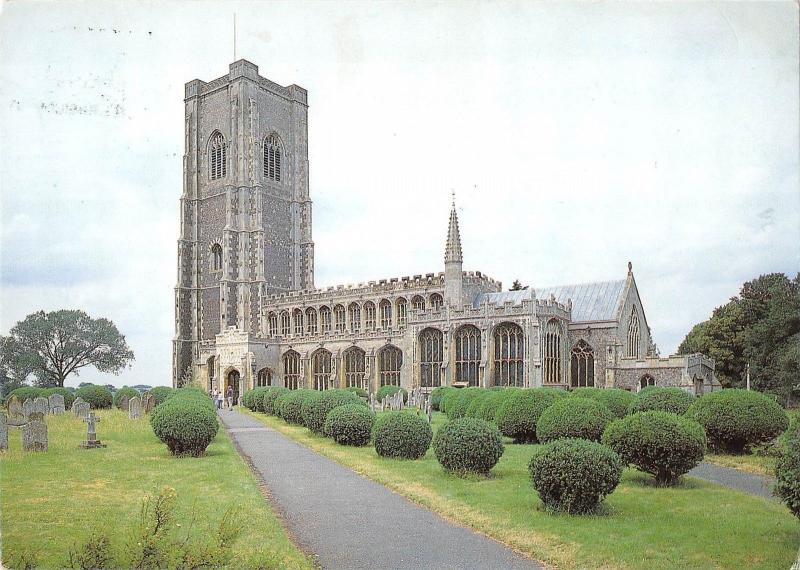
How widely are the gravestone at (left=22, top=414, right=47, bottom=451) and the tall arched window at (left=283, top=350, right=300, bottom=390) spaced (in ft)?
121

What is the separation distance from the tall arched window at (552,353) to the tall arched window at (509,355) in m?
1.29

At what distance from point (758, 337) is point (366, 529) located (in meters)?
37.9

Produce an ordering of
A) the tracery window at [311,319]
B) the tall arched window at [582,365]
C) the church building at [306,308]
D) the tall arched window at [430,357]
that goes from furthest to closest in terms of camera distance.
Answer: the tracery window at [311,319], the tall arched window at [430,357], the tall arched window at [582,365], the church building at [306,308]

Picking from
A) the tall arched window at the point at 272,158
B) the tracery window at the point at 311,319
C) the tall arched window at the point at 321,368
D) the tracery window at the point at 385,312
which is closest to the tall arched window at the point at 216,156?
the tall arched window at the point at 272,158

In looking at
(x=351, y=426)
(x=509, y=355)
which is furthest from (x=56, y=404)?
(x=509, y=355)

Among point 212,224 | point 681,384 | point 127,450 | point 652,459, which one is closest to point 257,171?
point 212,224

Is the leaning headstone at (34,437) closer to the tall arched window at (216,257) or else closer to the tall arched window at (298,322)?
the tall arched window at (298,322)

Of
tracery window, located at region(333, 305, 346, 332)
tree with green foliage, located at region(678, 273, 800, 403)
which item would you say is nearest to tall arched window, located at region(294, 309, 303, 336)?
tracery window, located at region(333, 305, 346, 332)

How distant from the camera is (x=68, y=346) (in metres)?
27.8

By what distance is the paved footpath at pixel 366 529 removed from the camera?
327 inches

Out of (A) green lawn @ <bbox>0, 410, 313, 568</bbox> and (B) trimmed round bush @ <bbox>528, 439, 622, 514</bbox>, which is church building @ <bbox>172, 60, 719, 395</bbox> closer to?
(A) green lawn @ <bbox>0, 410, 313, 568</bbox>

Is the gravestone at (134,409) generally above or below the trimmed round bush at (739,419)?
below

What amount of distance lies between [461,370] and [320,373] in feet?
47.6

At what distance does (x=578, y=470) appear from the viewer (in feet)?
34.1
